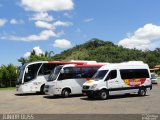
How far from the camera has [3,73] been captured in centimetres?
5459

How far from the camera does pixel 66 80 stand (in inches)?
1047

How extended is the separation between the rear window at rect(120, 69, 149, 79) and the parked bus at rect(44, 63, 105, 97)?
3.91 m

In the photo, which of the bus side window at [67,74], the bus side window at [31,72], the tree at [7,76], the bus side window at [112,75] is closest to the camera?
the bus side window at [112,75]

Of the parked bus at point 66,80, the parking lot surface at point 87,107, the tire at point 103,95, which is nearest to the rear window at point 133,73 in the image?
the tire at point 103,95

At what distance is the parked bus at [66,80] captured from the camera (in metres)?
26.1

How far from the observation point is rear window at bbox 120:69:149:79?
2517 cm

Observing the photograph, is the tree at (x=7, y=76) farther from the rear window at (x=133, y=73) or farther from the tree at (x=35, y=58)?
Result: the rear window at (x=133, y=73)

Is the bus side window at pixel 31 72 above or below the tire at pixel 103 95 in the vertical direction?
above

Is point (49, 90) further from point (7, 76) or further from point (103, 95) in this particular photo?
point (7, 76)

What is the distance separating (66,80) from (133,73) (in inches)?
202

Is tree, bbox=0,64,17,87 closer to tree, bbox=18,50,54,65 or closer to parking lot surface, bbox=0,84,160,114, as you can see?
tree, bbox=18,50,54,65

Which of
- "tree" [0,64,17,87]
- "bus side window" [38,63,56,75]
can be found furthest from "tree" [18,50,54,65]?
"bus side window" [38,63,56,75]

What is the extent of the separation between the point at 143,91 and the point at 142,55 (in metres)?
137

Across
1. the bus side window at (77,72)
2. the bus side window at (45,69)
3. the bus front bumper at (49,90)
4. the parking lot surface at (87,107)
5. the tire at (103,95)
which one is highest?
the bus side window at (45,69)
